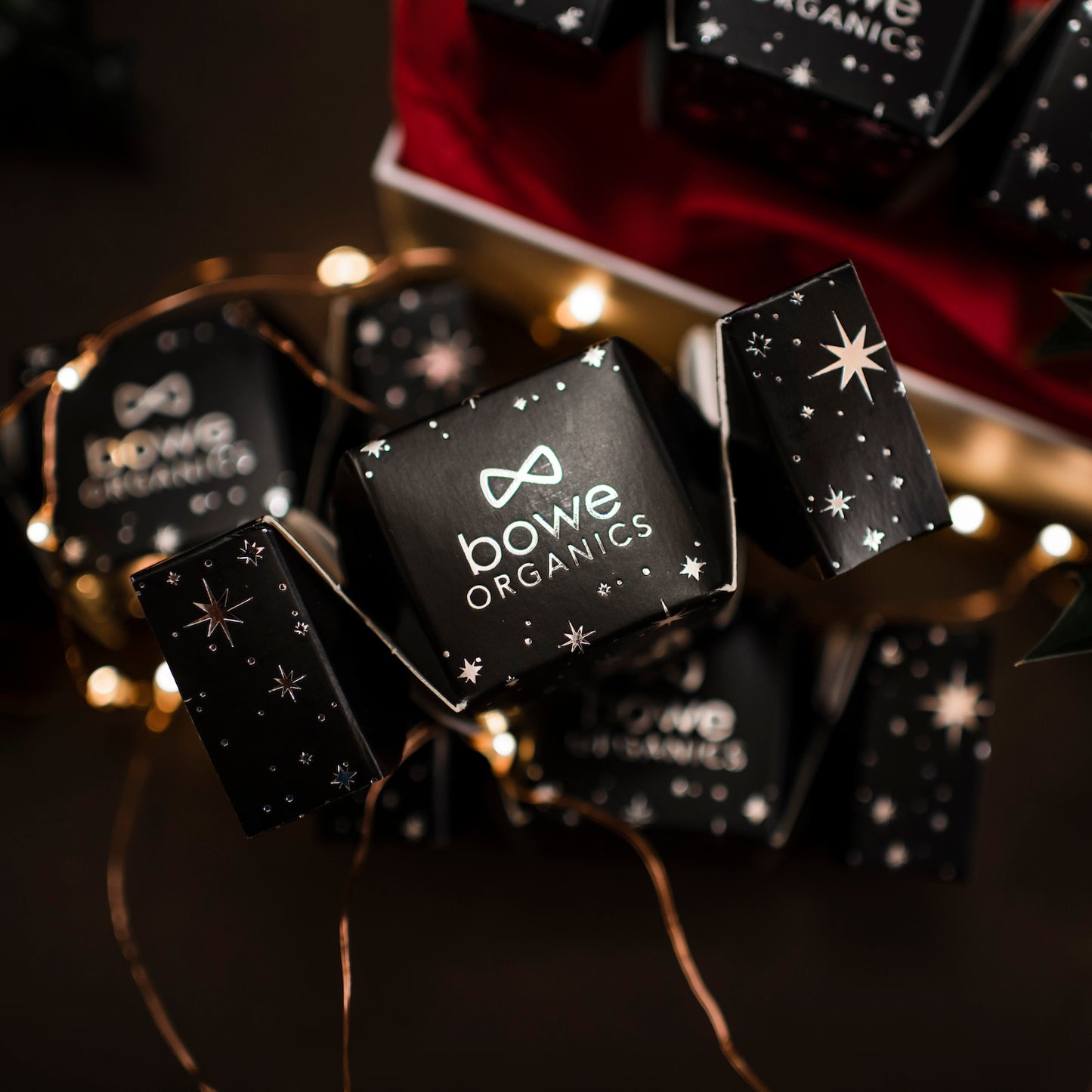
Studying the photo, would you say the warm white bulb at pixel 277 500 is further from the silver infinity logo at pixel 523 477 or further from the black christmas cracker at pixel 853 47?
the black christmas cracker at pixel 853 47

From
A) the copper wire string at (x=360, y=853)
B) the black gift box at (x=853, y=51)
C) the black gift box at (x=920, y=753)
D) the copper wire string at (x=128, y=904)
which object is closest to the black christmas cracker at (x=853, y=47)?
the black gift box at (x=853, y=51)

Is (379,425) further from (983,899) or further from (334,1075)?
(983,899)

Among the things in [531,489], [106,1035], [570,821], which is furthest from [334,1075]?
[531,489]

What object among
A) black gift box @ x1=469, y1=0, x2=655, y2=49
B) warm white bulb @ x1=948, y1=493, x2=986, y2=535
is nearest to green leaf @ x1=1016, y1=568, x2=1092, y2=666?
warm white bulb @ x1=948, y1=493, x2=986, y2=535

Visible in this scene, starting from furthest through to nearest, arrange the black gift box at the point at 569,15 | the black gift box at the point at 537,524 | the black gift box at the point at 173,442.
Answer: the black gift box at the point at 173,442
the black gift box at the point at 569,15
the black gift box at the point at 537,524

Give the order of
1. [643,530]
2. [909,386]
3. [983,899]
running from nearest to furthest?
[643,530]
[909,386]
[983,899]

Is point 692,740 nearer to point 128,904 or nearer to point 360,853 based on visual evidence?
point 360,853
